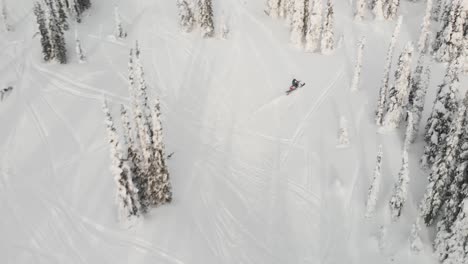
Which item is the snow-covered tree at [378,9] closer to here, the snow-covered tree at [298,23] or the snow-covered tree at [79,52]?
the snow-covered tree at [298,23]

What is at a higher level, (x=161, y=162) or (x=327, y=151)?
(x=161, y=162)

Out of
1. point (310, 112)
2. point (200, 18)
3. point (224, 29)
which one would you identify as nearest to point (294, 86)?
point (310, 112)

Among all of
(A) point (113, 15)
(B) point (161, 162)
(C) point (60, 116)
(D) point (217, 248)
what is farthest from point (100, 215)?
(A) point (113, 15)

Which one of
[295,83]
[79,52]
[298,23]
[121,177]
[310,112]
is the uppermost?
[298,23]

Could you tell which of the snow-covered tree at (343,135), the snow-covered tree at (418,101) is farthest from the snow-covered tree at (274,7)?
the snow-covered tree at (343,135)

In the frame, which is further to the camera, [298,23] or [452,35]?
[298,23]

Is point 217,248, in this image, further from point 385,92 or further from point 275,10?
point 275,10

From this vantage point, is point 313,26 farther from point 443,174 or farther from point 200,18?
point 443,174

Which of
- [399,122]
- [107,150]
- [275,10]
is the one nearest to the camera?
[107,150]
